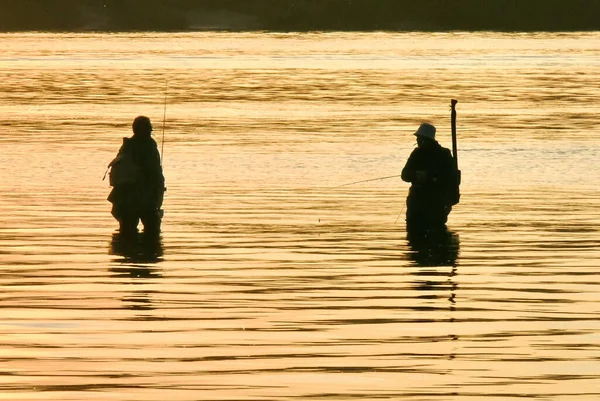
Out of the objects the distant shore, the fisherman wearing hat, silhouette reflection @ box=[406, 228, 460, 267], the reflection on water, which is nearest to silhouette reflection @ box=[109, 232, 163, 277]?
the reflection on water

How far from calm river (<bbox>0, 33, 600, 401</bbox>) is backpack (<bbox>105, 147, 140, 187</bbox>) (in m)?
0.67

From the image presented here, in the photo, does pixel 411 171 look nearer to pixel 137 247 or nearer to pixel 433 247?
pixel 433 247

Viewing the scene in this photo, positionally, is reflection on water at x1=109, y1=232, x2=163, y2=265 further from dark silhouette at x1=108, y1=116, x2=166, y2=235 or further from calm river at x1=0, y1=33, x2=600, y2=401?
dark silhouette at x1=108, y1=116, x2=166, y2=235

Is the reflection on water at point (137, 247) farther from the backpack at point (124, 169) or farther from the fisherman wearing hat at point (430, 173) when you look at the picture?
the fisherman wearing hat at point (430, 173)

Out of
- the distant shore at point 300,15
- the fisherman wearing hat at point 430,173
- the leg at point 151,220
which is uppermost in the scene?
the distant shore at point 300,15

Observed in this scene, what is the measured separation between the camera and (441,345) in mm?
12242

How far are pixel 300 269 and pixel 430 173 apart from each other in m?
2.35

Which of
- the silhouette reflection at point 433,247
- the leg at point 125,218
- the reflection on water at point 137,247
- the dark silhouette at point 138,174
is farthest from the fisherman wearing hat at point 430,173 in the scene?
the leg at point 125,218

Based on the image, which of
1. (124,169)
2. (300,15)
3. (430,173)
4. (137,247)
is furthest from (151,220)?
(300,15)

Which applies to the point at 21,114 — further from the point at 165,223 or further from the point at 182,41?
the point at 182,41

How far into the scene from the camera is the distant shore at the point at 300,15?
14862 centimetres

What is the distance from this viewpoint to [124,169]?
17.9 metres

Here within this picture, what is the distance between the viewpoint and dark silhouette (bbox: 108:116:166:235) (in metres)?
17.9

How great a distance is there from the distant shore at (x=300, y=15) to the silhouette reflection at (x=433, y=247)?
129m
